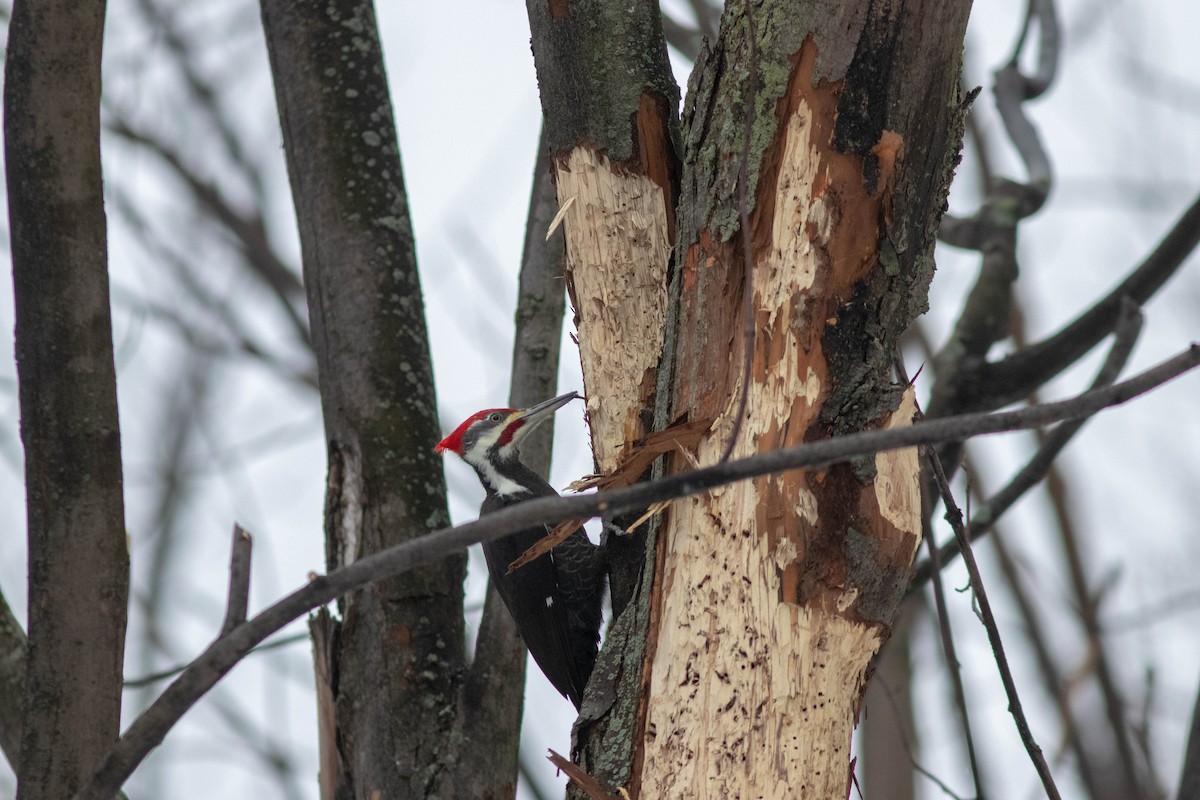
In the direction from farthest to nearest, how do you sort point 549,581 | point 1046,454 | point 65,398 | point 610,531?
point 549,581 < point 1046,454 < point 610,531 < point 65,398

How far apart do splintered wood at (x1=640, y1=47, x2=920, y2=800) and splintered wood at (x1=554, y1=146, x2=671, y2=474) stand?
0.33 metres

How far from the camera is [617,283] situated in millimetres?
2074

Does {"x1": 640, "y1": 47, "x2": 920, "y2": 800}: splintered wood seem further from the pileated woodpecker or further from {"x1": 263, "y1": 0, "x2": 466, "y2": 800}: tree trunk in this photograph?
the pileated woodpecker

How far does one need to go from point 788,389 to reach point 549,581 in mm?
1776

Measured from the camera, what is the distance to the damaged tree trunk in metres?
1.57

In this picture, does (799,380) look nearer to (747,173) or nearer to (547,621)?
(747,173)

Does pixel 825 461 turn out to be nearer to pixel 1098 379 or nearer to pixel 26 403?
pixel 26 403

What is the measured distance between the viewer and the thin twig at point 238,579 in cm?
126

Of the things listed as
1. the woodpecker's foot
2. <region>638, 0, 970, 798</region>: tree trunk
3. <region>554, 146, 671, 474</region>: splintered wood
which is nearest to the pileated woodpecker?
the woodpecker's foot

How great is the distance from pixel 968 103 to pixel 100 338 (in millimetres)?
1460

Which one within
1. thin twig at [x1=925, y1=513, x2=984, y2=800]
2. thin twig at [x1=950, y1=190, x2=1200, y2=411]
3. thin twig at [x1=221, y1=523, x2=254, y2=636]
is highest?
thin twig at [x1=950, y1=190, x2=1200, y2=411]

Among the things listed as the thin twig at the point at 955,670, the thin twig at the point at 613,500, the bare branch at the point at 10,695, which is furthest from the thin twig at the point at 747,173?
the bare branch at the point at 10,695

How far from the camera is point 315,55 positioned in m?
2.62

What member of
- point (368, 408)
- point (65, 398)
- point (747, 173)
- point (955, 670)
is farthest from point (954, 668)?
point (65, 398)
